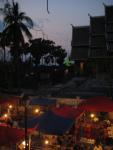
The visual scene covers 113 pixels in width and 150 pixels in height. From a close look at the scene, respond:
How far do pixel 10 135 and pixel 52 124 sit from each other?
12.5ft

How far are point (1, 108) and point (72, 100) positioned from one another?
21.9 ft

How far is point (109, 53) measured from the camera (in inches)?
1940

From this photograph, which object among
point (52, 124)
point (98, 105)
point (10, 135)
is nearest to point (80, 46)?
point (98, 105)

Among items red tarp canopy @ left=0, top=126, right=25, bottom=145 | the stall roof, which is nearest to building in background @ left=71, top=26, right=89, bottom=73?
the stall roof

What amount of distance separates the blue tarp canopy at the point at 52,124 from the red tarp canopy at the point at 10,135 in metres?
2.58

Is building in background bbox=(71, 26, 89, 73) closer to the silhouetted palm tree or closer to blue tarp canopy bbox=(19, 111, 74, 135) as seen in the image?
the silhouetted palm tree

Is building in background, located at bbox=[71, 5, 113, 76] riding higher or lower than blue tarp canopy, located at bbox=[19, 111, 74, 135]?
higher

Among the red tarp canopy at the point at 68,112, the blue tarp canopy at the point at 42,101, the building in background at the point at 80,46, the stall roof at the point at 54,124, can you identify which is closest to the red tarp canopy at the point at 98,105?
the red tarp canopy at the point at 68,112

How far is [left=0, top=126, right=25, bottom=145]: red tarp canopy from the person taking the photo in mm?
17359

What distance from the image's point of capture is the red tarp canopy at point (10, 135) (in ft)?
57.0

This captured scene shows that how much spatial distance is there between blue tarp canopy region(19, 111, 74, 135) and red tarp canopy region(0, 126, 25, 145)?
2.58m

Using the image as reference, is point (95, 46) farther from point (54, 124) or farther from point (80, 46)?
point (54, 124)

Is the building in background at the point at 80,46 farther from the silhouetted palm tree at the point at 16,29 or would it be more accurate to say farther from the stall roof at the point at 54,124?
the stall roof at the point at 54,124

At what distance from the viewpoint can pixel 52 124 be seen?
814 inches
